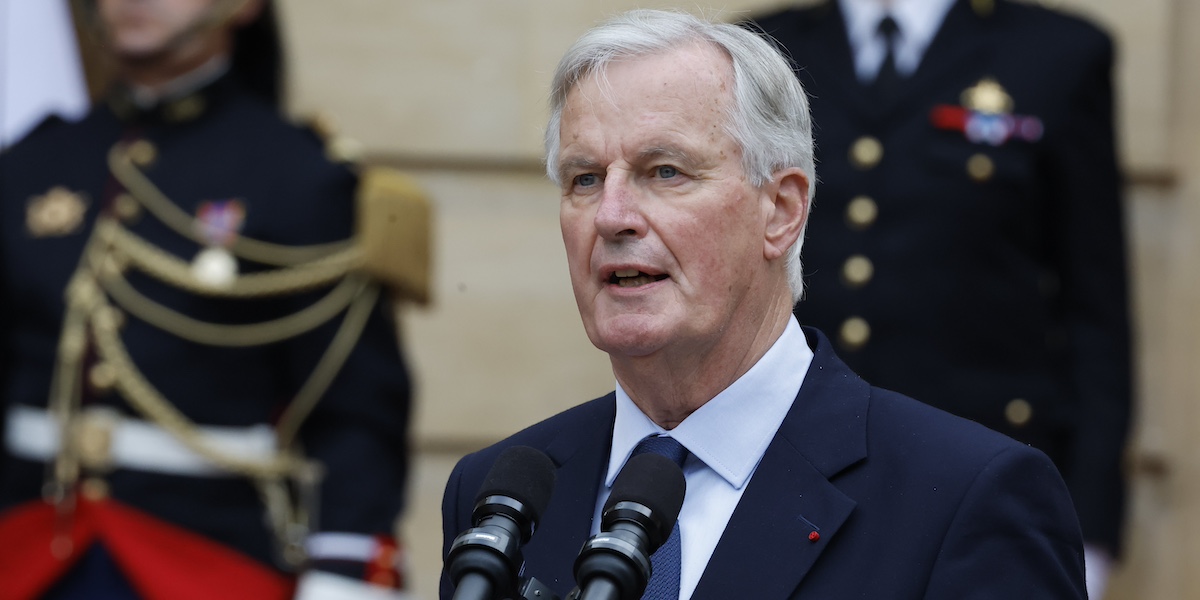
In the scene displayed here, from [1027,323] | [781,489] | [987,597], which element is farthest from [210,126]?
[987,597]

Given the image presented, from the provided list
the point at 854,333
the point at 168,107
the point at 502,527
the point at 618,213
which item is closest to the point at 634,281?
the point at 618,213

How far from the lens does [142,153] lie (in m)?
4.93

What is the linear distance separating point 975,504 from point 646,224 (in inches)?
24.8

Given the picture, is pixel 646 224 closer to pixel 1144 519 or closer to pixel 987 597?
pixel 987 597

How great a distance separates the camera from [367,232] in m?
4.79

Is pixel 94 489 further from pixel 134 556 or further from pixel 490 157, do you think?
pixel 490 157

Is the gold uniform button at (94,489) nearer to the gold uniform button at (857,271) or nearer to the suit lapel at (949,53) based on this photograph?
the gold uniform button at (857,271)

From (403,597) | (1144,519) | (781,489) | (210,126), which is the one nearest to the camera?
(781,489)

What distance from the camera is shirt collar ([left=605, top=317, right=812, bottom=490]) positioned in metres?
2.94

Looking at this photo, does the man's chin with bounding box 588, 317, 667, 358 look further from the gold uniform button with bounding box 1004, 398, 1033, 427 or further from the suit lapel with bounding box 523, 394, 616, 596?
the gold uniform button with bounding box 1004, 398, 1033, 427

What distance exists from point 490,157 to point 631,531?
3985 mm

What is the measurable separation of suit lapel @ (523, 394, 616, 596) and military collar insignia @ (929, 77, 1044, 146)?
1.85 metres

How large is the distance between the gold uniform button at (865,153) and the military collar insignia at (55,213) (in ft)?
6.09

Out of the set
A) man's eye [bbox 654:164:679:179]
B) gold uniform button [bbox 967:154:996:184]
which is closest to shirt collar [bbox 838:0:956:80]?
gold uniform button [bbox 967:154:996:184]
